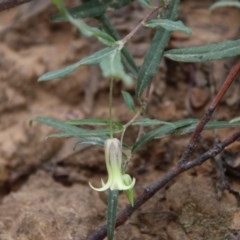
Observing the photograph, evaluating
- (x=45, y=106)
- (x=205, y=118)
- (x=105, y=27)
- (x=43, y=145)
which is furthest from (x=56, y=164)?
(x=205, y=118)

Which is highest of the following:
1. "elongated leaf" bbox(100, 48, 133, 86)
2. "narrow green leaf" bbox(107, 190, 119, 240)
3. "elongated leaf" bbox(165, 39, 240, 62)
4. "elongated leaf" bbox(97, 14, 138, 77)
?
"elongated leaf" bbox(100, 48, 133, 86)

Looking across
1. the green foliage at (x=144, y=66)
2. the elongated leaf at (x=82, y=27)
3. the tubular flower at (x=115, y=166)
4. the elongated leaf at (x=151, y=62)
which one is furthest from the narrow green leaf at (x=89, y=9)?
the tubular flower at (x=115, y=166)

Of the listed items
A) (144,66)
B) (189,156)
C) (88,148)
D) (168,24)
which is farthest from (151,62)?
(88,148)

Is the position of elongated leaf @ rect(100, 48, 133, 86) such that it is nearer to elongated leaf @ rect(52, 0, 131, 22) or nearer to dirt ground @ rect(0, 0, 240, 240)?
elongated leaf @ rect(52, 0, 131, 22)

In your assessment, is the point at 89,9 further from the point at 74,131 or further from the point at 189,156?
the point at 189,156

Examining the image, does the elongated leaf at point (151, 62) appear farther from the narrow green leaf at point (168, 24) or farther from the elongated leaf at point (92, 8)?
the elongated leaf at point (92, 8)

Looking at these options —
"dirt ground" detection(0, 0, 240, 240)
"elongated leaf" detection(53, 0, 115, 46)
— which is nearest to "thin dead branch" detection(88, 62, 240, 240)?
"dirt ground" detection(0, 0, 240, 240)
